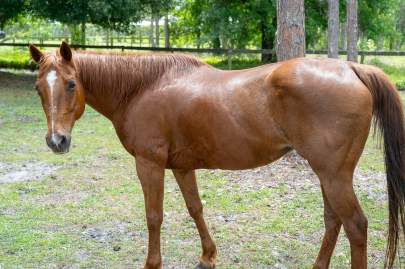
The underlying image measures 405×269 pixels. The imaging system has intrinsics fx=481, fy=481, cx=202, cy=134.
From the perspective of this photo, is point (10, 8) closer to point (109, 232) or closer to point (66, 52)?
point (109, 232)

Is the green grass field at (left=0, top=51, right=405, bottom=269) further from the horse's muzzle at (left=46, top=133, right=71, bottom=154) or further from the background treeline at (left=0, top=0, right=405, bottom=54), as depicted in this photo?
the background treeline at (left=0, top=0, right=405, bottom=54)

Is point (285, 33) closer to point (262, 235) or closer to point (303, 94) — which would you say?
point (262, 235)

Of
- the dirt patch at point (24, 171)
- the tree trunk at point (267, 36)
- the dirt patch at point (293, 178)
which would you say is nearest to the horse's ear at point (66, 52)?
the dirt patch at point (293, 178)

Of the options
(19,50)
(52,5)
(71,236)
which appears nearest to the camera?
(71,236)

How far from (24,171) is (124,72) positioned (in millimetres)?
3921

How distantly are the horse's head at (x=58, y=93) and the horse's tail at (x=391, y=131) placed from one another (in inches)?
77.1

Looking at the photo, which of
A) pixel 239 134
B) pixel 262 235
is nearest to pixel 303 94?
pixel 239 134

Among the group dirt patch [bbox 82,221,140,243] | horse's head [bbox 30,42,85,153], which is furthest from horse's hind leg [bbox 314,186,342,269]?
horse's head [bbox 30,42,85,153]

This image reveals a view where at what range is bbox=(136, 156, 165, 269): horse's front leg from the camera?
364 centimetres

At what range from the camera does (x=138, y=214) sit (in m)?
5.32

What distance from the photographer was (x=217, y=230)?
486 centimetres

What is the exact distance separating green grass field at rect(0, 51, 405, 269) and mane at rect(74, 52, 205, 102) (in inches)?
60.3

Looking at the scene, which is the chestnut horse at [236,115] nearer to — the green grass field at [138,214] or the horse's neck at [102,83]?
the horse's neck at [102,83]

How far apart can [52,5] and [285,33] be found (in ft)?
37.1
